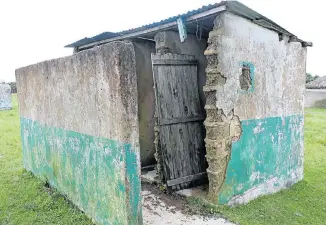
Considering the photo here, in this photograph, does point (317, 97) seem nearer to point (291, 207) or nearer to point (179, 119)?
point (291, 207)

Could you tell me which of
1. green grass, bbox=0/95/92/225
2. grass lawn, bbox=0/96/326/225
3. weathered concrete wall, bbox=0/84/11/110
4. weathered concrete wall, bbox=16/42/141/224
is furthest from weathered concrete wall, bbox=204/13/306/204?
weathered concrete wall, bbox=0/84/11/110

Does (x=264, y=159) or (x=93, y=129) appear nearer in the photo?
(x=93, y=129)

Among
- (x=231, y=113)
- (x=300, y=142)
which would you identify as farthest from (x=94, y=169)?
(x=300, y=142)

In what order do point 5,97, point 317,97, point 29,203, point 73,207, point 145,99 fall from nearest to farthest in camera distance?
point 73,207, point 29,203, point 145,99, point 5,97, point 317,97

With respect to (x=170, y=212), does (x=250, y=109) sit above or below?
above

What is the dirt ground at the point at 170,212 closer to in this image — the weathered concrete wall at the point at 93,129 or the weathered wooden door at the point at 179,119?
the weathered wooden door at the point at 179,119

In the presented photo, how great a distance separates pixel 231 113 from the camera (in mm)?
4824

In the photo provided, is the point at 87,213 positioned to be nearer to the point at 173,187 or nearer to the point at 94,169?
the point at 94,169

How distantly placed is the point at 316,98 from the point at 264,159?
844 inches

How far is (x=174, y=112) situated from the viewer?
5137 millimetres

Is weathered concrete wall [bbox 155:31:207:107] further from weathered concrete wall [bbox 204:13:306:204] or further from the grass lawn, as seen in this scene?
the grass lawn

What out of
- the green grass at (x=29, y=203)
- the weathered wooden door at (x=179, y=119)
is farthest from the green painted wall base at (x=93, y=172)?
the weathered wooden door at (x=179, y=119)

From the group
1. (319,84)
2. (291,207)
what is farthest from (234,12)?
(319,84)

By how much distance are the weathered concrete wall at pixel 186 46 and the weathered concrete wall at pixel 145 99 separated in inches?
37.4
